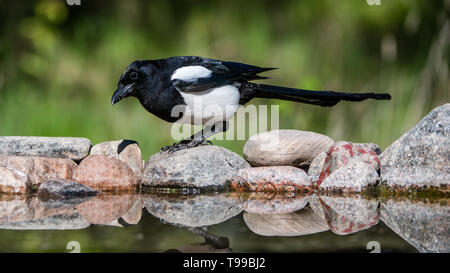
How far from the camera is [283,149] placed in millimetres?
3152

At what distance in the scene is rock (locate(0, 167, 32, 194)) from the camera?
110 inches

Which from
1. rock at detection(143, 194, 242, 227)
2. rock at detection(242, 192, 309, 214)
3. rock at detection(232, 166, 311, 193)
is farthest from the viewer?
rock at detection(232, 166, 311, 193)

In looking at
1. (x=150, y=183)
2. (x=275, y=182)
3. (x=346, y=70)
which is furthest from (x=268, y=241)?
(x=346, y=70)

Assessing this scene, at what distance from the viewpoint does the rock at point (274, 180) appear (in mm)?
2867

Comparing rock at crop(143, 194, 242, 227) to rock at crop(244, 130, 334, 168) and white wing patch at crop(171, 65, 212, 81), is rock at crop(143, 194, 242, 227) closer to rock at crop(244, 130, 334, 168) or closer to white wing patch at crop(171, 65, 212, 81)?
rock at crop(244, 130, 334, 168)

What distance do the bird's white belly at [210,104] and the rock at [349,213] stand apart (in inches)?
36.5

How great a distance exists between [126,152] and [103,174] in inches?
14.5

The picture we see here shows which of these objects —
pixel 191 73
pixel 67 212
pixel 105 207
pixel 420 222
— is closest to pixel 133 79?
pixel 191 73

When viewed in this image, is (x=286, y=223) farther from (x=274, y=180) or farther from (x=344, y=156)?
(x=344, y=156)

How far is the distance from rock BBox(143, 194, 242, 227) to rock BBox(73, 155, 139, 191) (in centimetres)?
20

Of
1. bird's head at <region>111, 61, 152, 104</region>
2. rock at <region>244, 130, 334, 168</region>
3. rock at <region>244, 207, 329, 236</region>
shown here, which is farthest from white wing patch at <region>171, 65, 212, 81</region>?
rock at <region>244, 207, 329, 236</region>

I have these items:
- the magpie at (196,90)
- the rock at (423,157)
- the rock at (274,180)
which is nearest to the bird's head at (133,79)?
the magpie at (196,90)

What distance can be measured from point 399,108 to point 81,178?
281 centimetres

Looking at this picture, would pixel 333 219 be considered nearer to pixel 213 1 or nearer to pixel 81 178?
pixel 81 178
